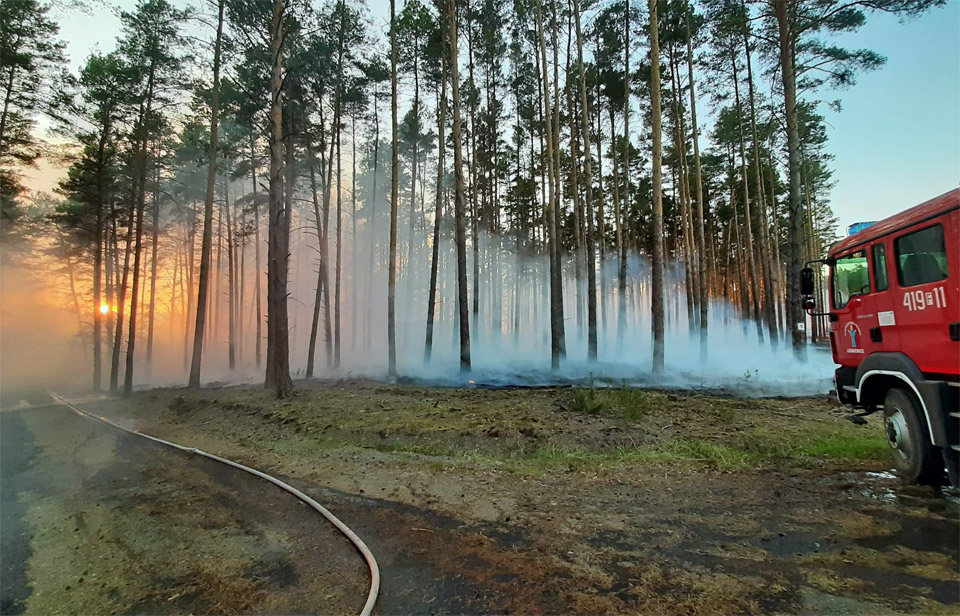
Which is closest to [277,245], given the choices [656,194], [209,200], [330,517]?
[209,200]

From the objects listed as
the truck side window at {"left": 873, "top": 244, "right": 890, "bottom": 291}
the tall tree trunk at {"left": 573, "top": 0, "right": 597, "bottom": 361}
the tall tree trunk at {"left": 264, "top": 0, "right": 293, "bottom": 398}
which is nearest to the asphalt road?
the tall tree trunk at {"left": 264, "top": 0, "right": 293, "bottom": 398}

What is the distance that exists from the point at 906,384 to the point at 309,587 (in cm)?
620

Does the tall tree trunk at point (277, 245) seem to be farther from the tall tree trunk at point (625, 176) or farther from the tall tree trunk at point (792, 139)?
the tall tree trunk at point (792, 139)

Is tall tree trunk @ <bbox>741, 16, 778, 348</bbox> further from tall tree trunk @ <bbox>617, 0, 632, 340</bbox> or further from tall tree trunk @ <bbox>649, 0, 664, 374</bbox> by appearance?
tall tree trunk @ <bbox>649, 0, 664, 374</bbox>

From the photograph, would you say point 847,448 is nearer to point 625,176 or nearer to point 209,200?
point 209,200

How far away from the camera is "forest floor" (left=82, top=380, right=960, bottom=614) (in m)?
2.83

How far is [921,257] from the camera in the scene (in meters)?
4.11

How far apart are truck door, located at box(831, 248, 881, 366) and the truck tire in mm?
638

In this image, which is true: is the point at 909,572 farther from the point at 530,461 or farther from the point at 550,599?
the point at 530,461

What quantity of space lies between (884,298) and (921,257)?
2.25 feet

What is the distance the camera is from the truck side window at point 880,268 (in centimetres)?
462

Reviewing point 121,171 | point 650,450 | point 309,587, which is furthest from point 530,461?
point 121,171

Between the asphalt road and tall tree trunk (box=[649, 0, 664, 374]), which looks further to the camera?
tall tree trunk (box=[649, 0, 664, 374])

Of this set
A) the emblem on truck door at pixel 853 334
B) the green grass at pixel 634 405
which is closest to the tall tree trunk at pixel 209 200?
the green grass at pixel 634 405
